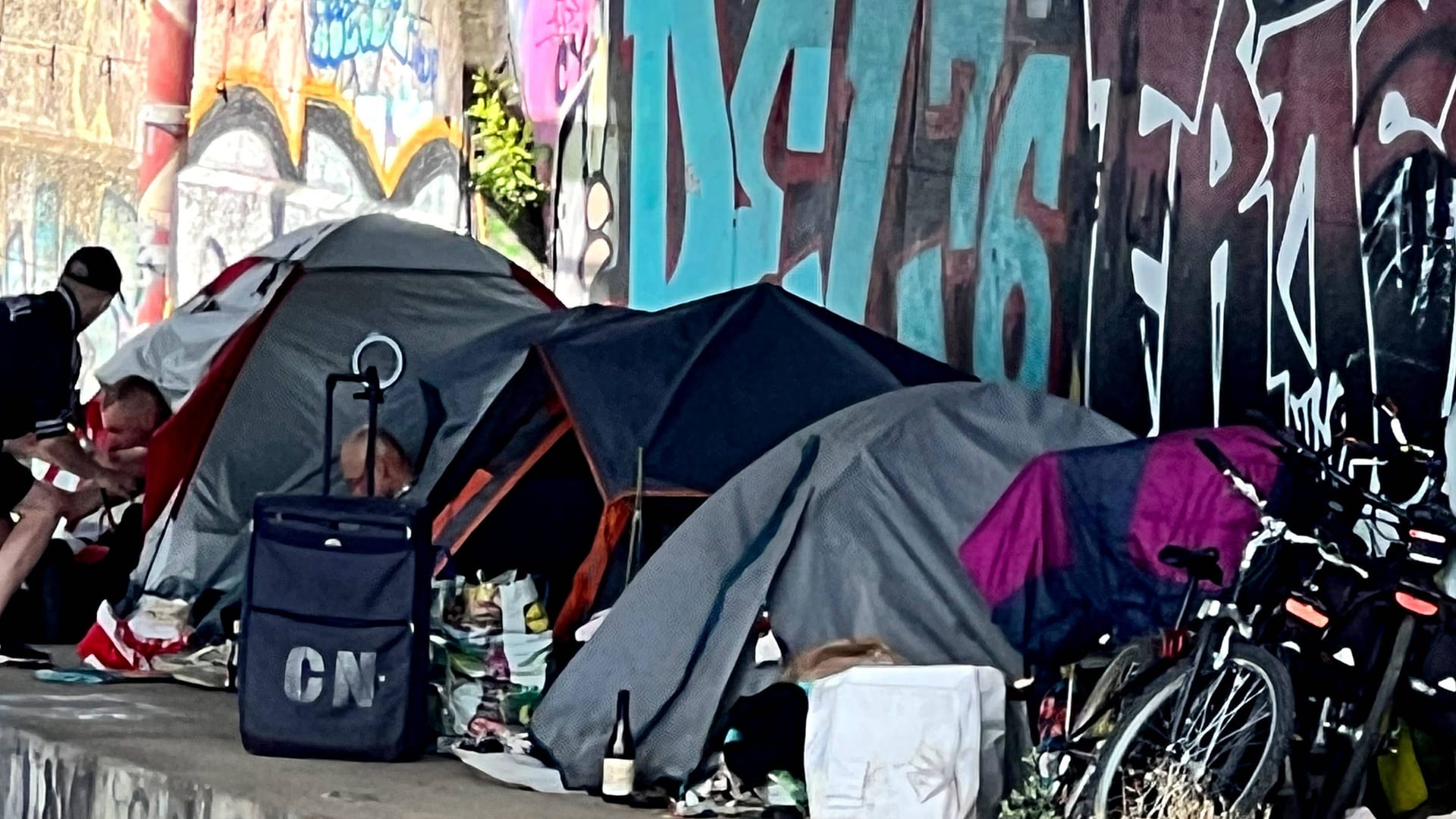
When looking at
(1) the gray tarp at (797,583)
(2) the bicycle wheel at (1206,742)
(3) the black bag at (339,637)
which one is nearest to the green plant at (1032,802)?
(2) the bicycle wheel at (1206,742)

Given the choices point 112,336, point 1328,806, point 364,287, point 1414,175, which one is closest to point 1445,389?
point 1414,175

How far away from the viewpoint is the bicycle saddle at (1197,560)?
20.8 feet

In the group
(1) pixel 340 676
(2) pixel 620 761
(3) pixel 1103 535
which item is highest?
(3) pixel 1103 535

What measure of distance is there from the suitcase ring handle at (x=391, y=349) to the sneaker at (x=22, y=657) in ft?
5.79

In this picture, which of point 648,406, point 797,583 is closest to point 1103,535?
point 797,583

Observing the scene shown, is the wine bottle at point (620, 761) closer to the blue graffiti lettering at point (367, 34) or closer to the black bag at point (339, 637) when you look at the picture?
the black bag at point (339, 637)

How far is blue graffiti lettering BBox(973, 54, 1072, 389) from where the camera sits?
30.4 ft

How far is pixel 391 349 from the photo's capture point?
10.3 metres

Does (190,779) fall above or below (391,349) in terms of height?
below

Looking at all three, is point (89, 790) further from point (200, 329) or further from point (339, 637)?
point (200, 329)

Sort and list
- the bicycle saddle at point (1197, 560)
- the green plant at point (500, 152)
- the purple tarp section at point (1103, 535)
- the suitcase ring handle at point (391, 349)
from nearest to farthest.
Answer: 1. the bicycle saddle at point (1197, 560)
2. the purple tarp section at point (1103, 535)
3. the suitcase ring handle at point (391, 349)
4. the green plant at point (500, 152)

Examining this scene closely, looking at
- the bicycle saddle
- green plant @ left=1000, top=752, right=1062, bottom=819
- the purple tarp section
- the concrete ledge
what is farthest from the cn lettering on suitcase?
the bicycle saddle

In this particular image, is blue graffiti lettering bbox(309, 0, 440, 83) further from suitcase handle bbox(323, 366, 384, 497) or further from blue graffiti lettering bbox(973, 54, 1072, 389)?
suitcase handle bbox(323, 366, 384, 497)

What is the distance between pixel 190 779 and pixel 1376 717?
356cm
